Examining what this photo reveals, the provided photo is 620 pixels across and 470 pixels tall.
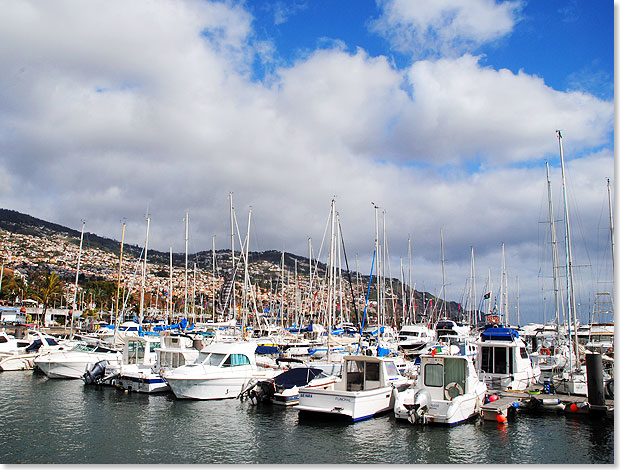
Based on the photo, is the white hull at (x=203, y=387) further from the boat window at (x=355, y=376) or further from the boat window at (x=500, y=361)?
the boat window at (x=500, y=361)

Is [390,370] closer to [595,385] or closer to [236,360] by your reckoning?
[236,360]

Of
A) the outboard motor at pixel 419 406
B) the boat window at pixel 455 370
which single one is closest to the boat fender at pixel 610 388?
the boat window at pixel 455 370

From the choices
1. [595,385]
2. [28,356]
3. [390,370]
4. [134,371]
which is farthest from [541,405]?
[28,356]

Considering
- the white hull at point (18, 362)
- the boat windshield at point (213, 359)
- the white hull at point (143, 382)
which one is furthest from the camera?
the white hull at point (18, 362)

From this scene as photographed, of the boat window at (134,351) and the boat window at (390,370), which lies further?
the boat window at (134,351)

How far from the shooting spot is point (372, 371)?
23391mm

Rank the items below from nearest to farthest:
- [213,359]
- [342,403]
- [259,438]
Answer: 1. [259,438]
2. [342,403]
3. [213,359]

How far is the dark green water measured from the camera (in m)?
15.8

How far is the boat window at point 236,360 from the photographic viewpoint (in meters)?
26.8

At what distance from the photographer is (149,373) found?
28.4 metres

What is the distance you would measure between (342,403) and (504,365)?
10.3 m

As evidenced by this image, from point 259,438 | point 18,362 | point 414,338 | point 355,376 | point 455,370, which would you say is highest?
point 414,338

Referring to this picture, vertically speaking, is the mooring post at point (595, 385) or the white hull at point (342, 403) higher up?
the mooring post at point (595, 385)

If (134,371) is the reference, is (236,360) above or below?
above
